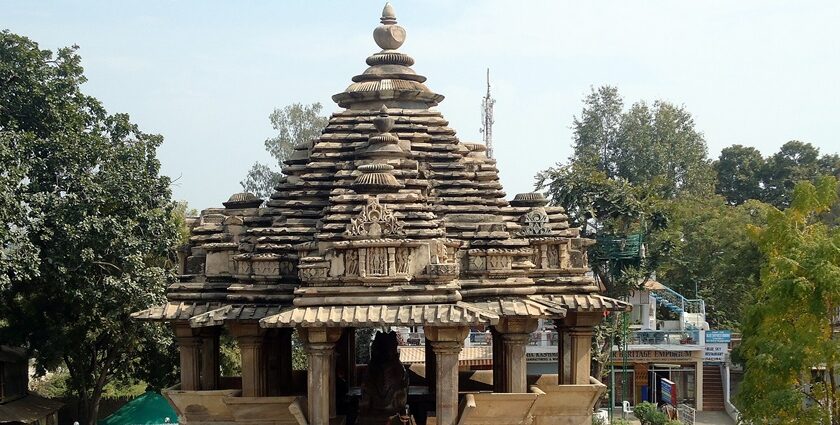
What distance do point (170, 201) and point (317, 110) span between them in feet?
80.3

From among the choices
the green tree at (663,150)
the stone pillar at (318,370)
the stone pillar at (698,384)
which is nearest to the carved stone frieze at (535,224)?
the stone pillar at (318,370)

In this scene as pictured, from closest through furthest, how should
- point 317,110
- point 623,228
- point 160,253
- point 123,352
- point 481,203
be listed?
1. point 481,203
2. point 160,253
3. point 123,352
4. point 623,228
5. point 317,110

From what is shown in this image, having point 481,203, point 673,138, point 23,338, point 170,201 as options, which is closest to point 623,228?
point 673,138

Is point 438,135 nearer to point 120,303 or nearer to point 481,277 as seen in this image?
point 481,277

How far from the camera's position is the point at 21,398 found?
27.1m

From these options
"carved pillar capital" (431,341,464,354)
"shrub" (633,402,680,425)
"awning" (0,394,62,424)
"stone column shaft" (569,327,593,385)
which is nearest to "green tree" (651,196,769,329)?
"shrub" (633,402,680,425)

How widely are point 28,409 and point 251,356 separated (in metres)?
14.3

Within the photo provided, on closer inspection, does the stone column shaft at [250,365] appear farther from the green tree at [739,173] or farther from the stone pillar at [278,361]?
the green tree at [739,173]

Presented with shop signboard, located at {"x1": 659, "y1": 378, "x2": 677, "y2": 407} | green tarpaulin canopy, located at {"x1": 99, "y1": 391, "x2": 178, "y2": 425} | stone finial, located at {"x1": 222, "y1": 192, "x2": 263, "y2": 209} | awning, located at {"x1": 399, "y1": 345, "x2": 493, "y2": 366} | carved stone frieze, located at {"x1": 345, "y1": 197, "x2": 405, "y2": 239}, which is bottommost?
shop signboard, located at {"x1": 659, "y1": 378, "x2": 677, "y2": 407}

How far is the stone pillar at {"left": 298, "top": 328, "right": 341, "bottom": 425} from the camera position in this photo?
1306cm

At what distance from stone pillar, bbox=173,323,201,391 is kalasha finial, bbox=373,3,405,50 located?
5.41 m

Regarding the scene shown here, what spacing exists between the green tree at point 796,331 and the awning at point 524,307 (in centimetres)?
556

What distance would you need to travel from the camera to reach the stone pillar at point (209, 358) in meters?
15.9

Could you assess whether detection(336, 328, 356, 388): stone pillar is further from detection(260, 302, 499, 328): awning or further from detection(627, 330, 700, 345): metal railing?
detection(627, 330, 700, 345): metal railing
